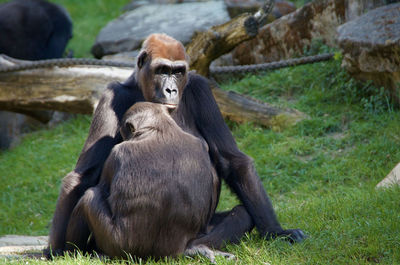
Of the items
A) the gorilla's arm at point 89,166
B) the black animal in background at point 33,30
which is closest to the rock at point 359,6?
the gorilla's arm at point 89,166

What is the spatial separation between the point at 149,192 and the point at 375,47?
12.2 ft

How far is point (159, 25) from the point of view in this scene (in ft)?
33.8

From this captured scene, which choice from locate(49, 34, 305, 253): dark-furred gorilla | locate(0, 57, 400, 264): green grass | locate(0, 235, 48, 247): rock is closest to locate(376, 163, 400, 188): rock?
locate(0, 57, 400, 264): green grass

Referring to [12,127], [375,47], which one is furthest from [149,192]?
[12,127]

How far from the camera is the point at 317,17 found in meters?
7.93

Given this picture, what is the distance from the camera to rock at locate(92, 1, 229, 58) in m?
9.85

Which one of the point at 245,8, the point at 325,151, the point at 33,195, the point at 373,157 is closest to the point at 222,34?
the point at 325,151

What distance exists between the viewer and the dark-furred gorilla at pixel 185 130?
393 centimetres

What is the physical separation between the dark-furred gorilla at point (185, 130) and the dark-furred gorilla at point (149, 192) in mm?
221

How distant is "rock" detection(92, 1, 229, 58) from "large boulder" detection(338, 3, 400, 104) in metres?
3.53

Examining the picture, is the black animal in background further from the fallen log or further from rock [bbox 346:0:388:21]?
rock [bbox 346:0:388:21]

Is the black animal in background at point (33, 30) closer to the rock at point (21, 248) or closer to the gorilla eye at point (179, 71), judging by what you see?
the rock at point (21, 248)

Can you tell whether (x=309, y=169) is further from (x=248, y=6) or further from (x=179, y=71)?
(x=248, y=6)

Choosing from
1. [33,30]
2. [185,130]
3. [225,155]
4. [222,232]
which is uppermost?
[33,30]
